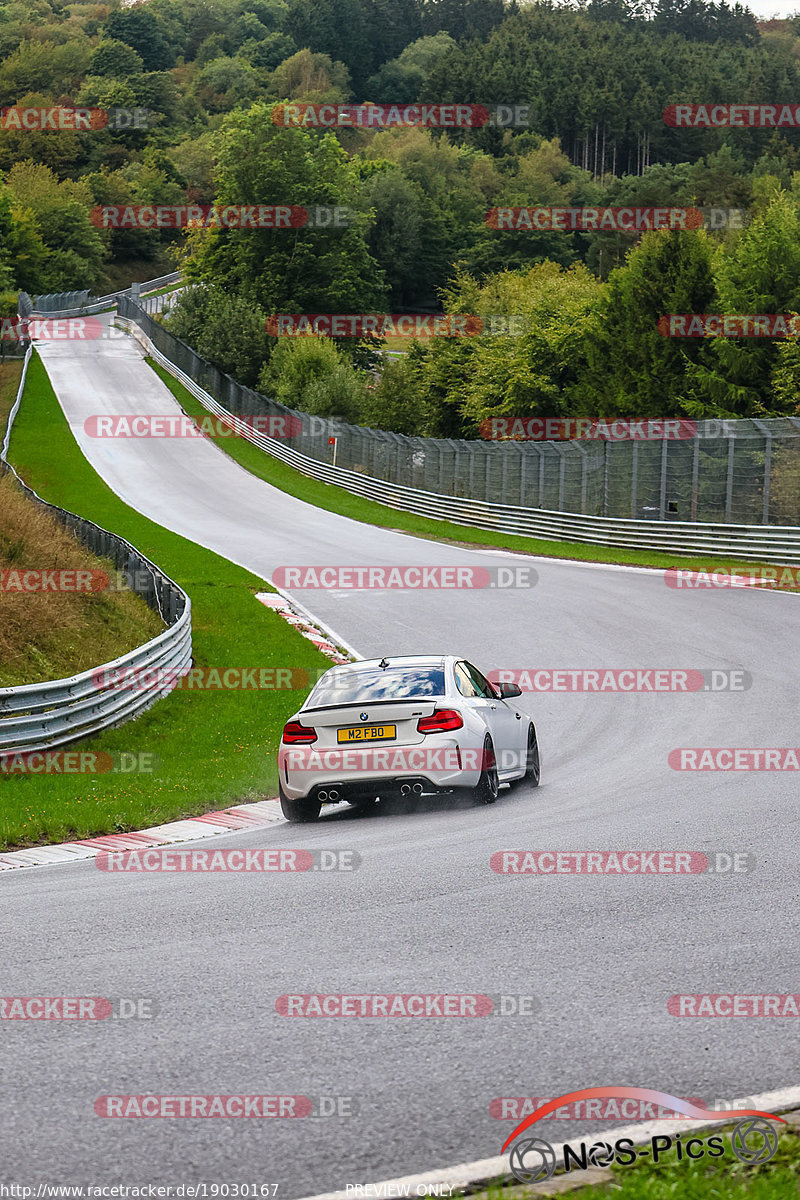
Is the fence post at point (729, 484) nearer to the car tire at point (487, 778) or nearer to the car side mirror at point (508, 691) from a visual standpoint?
the car side mirror at point (508, 691)

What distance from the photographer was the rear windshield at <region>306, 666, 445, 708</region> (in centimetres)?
1191

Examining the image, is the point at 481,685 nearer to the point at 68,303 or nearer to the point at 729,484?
the point at 729,484

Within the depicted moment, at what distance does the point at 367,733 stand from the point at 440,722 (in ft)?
2.18

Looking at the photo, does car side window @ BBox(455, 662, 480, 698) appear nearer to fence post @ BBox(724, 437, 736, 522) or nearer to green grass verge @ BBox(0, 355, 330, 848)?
green grass verge @ BBox(0, 355, 330, 848)

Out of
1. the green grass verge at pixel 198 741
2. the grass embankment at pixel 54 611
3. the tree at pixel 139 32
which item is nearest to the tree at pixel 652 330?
the green grass verge at pixel 198 741

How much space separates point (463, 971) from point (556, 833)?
385 cm

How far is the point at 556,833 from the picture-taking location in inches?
382

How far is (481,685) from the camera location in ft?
42.6

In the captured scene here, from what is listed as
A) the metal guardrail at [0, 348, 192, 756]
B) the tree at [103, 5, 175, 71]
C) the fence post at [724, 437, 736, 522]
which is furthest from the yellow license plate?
the tree at [103, 5, 175, 71]

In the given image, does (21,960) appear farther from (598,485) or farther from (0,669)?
(598,485)

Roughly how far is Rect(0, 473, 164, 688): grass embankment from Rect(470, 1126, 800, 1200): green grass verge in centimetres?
1444

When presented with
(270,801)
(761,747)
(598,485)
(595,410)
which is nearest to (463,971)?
(270,801)

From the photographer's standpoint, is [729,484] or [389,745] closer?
[389,745]

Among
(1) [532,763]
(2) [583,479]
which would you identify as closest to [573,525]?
(2) [583,479]
